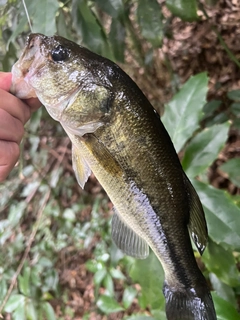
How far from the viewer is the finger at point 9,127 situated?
667 millimetres

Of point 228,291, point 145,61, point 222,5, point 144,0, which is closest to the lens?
point 144,0

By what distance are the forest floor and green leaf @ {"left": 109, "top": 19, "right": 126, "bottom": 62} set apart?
23.1 inches

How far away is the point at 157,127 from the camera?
68cm

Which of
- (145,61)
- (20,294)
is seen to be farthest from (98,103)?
(20,294)

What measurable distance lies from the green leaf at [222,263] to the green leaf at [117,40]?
66 cm

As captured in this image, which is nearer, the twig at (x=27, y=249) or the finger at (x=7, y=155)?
the finger at (x=7, y=155)

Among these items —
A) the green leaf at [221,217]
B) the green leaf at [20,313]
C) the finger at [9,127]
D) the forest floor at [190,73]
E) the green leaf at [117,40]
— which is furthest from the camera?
the forest floor at [190,73]

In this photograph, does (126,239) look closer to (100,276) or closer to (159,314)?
(159,314)

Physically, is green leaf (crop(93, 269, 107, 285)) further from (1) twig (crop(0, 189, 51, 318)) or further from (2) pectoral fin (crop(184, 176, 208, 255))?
(2) pectoral fin (crop(184, 176, 208, 255))

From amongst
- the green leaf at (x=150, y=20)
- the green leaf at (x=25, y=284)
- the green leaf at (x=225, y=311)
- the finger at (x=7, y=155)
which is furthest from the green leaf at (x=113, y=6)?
the green leaf at (x=25, y=284)

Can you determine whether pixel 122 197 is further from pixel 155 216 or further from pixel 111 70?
pixel 111 70

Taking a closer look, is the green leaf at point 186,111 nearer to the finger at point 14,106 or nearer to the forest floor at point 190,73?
the finger at point 14,106

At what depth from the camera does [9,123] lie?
2.23 feet

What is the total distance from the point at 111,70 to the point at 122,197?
250mm
